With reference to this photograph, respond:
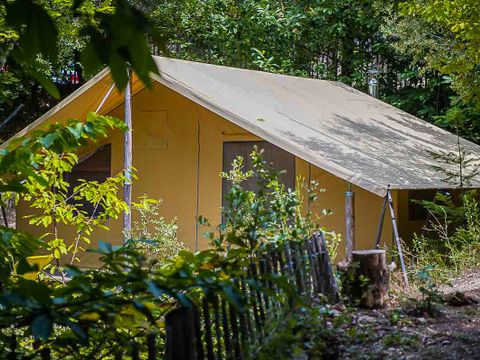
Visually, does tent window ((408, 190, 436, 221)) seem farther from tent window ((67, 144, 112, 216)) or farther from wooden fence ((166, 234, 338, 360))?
wooden fence ((166, 234, 338, 360))

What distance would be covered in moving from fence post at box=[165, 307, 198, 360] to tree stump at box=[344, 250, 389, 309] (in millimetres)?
3133

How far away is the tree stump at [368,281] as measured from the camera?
239 inches

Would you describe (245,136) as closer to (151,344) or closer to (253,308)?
(253,308)

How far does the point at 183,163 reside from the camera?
39.8 feet

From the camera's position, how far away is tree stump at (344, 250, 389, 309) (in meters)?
6.07

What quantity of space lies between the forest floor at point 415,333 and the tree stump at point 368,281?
145 millimetres

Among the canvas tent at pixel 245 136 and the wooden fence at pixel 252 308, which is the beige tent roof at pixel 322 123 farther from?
A: the wooden fence at pixel 252 308

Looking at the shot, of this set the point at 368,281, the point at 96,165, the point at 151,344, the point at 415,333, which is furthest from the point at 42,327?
the point at 96,165

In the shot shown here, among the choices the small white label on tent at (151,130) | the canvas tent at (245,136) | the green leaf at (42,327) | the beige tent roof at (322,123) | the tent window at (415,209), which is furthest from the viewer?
the small white label on tent at (151,130)

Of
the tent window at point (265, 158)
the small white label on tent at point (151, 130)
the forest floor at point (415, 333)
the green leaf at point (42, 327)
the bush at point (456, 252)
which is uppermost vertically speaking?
the small white label on tent at point (151, 130)

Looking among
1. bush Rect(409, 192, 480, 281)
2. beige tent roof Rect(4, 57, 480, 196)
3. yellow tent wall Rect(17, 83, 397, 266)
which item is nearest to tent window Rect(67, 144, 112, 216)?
yellow tent wall Rect(17, 83, 397, 266)

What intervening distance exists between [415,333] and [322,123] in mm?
7098

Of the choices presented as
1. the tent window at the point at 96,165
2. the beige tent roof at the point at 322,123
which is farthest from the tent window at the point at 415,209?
the tent window at the point at 96,165

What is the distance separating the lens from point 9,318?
2.31 metres
